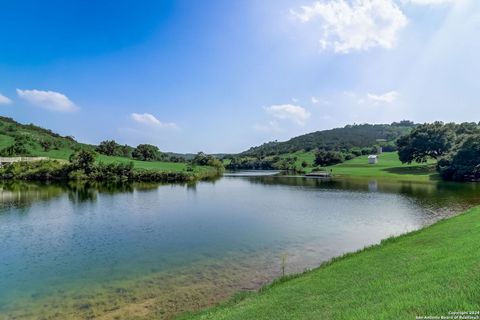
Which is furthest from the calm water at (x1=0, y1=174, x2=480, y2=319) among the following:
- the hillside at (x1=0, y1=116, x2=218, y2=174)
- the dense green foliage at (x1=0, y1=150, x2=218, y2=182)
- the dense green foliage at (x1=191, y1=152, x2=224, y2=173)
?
the dense green foliage at (x1=191, y1=152, x2=224, y2=173)

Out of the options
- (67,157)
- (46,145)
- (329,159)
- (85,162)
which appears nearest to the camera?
(85,162)

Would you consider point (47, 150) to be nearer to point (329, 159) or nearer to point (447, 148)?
point (329, 159)

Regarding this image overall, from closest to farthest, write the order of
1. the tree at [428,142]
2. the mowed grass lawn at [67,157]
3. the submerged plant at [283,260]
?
1. the submerged plant at [283,260]
2. the tree at [428,142]
3. the mowed grass lawn at [67,157]

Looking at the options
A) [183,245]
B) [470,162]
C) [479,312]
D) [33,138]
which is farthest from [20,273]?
[33,138]

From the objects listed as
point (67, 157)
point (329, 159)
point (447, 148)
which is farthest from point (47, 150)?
point (447, 148)

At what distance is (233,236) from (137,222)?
495 inches

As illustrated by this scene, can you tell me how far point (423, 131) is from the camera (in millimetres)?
101125

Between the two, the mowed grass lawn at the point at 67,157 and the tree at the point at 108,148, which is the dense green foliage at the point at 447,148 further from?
the tree at the point at 108,148

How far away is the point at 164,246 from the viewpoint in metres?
25.4

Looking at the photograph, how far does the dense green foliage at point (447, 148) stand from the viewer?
7100 cm

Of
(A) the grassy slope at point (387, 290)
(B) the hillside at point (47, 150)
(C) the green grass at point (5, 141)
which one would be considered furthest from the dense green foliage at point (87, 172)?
(A) the grassy slope at point (387, 290)

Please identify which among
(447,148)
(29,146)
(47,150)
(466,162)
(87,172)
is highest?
(29,146)

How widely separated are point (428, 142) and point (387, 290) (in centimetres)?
10319

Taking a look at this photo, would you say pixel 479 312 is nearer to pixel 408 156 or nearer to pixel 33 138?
pixel 408 156
